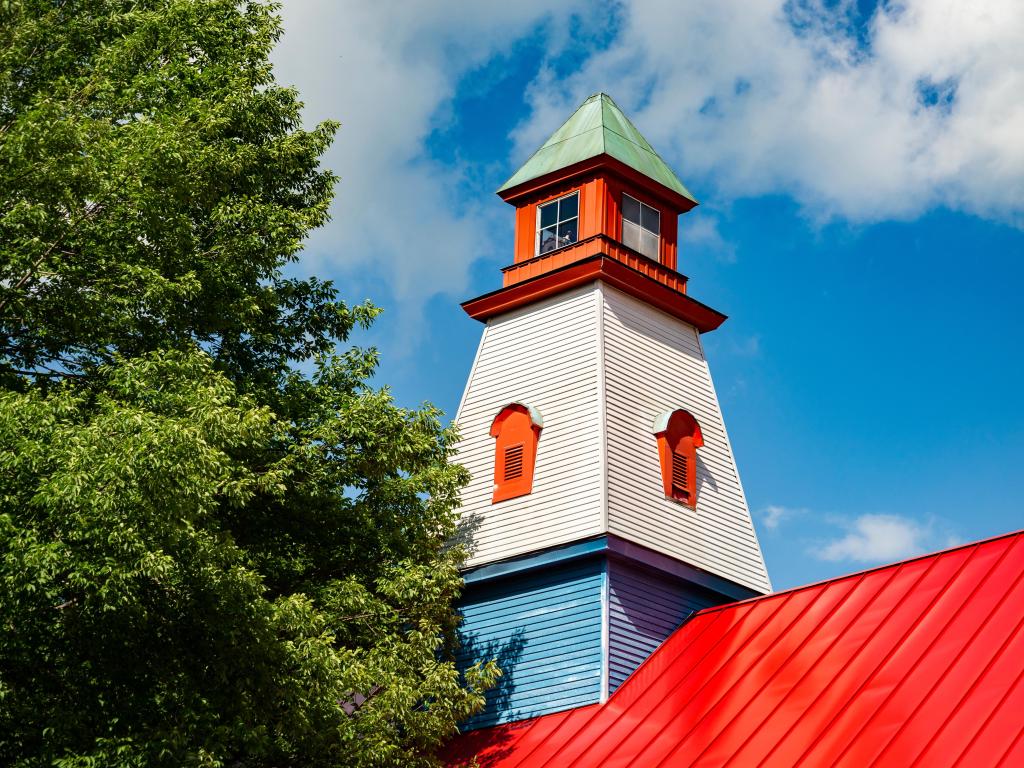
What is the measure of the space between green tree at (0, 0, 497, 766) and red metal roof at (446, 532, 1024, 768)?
6.17 feet

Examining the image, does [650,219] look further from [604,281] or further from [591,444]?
[591,444]

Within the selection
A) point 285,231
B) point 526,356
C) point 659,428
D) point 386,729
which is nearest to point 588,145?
point 526,356

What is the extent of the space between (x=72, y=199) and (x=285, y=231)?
3404 millimetres

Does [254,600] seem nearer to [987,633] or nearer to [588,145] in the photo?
[987,633]

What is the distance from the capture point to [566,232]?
942 inches

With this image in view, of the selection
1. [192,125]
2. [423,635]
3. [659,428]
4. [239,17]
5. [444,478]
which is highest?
[239,17]

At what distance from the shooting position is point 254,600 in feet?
50.0

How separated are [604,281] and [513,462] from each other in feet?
11.2

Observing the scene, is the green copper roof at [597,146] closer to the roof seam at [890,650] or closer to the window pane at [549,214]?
the window pane at [549,214]

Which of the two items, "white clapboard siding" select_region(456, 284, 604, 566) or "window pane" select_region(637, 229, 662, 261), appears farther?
"window pane" select_region(637, 229, 662, 261)

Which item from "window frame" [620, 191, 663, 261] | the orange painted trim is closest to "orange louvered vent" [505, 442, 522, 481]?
the orange painted trim

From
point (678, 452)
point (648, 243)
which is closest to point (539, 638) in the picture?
point (678, 452)

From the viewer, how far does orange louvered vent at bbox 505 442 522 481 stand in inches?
846

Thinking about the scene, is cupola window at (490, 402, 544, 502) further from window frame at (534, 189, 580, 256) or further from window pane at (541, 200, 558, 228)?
window pane at (541, 200, 558, 228)
